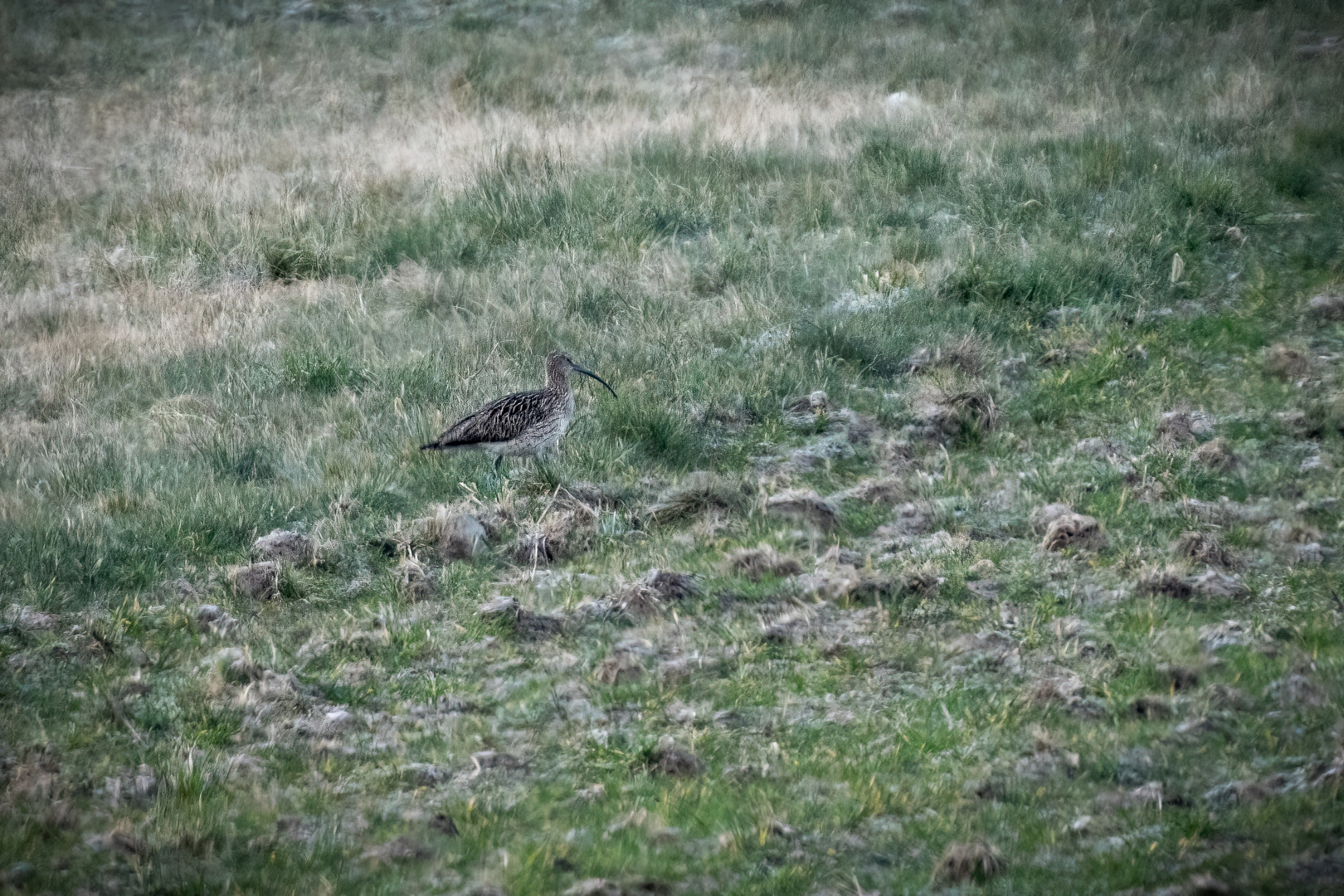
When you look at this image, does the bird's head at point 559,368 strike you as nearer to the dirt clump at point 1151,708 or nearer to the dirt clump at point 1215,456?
the dirt clump at point 1215,456

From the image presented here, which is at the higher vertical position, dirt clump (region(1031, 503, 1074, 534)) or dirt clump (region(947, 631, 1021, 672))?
dirt clump (region(1031, 503, 1074, 534))

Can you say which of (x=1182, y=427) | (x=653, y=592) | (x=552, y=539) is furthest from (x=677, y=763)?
(x=1182, y=427)

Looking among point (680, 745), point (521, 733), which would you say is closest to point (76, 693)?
point (521, 733)

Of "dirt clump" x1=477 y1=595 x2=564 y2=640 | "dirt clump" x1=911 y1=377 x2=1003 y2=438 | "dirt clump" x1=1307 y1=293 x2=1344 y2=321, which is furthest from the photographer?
"dirt clump" x1=1307 y1=293 x2=1344 y2=321

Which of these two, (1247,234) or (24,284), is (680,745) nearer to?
(1247,234)

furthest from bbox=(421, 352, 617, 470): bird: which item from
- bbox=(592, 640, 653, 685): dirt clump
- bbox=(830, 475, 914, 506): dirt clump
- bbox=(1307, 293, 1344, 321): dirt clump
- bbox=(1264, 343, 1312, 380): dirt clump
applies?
bbox=(1307, 293, 1344, 321): dirt clump

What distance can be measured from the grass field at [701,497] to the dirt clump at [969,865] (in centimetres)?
1

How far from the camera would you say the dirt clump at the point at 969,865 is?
3783mm

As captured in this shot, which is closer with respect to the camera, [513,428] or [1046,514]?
[1046,514]

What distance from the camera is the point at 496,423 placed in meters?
6.85

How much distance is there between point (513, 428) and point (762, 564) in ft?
5.64

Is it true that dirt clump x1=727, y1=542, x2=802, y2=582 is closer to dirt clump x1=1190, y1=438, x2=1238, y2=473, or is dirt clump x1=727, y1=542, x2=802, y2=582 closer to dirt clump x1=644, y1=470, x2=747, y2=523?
dirt clump x1=644, y1=470, x2=747, y2=523

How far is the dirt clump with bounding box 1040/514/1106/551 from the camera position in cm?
593

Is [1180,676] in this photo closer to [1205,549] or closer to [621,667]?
[1205,549]
